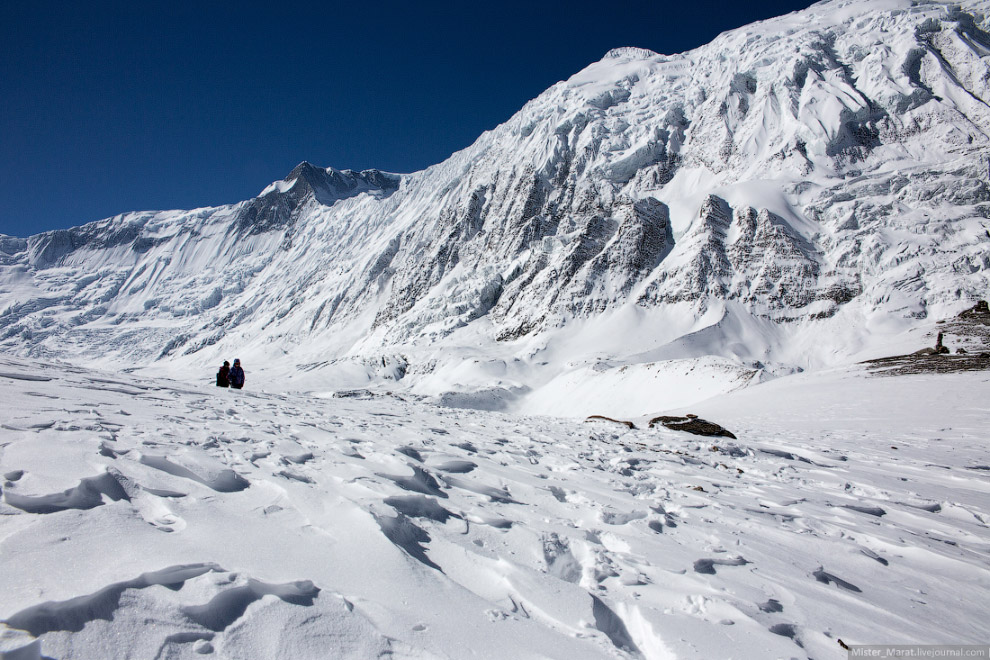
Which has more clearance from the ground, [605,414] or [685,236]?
[685,236]

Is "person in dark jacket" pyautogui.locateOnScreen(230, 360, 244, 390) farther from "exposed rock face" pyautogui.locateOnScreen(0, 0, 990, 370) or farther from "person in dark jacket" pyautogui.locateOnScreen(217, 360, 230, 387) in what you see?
"exposed rock face" pyautogui.locateOnScreen(0, 0, 990, 370)

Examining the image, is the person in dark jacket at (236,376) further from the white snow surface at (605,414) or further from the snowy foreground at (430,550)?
the snowy foreground at (430,550)

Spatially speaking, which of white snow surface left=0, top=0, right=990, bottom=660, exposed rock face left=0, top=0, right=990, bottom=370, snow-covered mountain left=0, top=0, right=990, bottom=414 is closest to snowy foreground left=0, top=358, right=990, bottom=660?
white snow surface left=0, top=0, right=990, bottom=660

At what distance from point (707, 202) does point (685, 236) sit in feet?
15.6

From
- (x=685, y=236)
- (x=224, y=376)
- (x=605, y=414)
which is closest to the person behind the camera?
(x=224, y=376)

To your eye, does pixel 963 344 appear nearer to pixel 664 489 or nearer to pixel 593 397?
pixel 593 397

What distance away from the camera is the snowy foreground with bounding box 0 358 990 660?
1.86 metres

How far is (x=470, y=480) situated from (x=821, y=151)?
7168 cm

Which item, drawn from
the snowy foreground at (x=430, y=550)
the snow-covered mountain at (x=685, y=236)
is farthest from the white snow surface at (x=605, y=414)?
the snow-covered mountain at (x=685, y=236)

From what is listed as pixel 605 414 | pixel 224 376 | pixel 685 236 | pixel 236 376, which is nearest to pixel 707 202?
pixel 685 236

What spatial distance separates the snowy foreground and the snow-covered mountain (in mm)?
21994

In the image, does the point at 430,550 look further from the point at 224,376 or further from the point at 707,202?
the point at 707,202

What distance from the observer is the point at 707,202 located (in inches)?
2235

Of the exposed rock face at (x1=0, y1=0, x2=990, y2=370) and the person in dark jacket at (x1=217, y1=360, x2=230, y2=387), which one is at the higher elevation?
the exposed rock face at (x1=0, y1=0, x2=990, y2=370)
